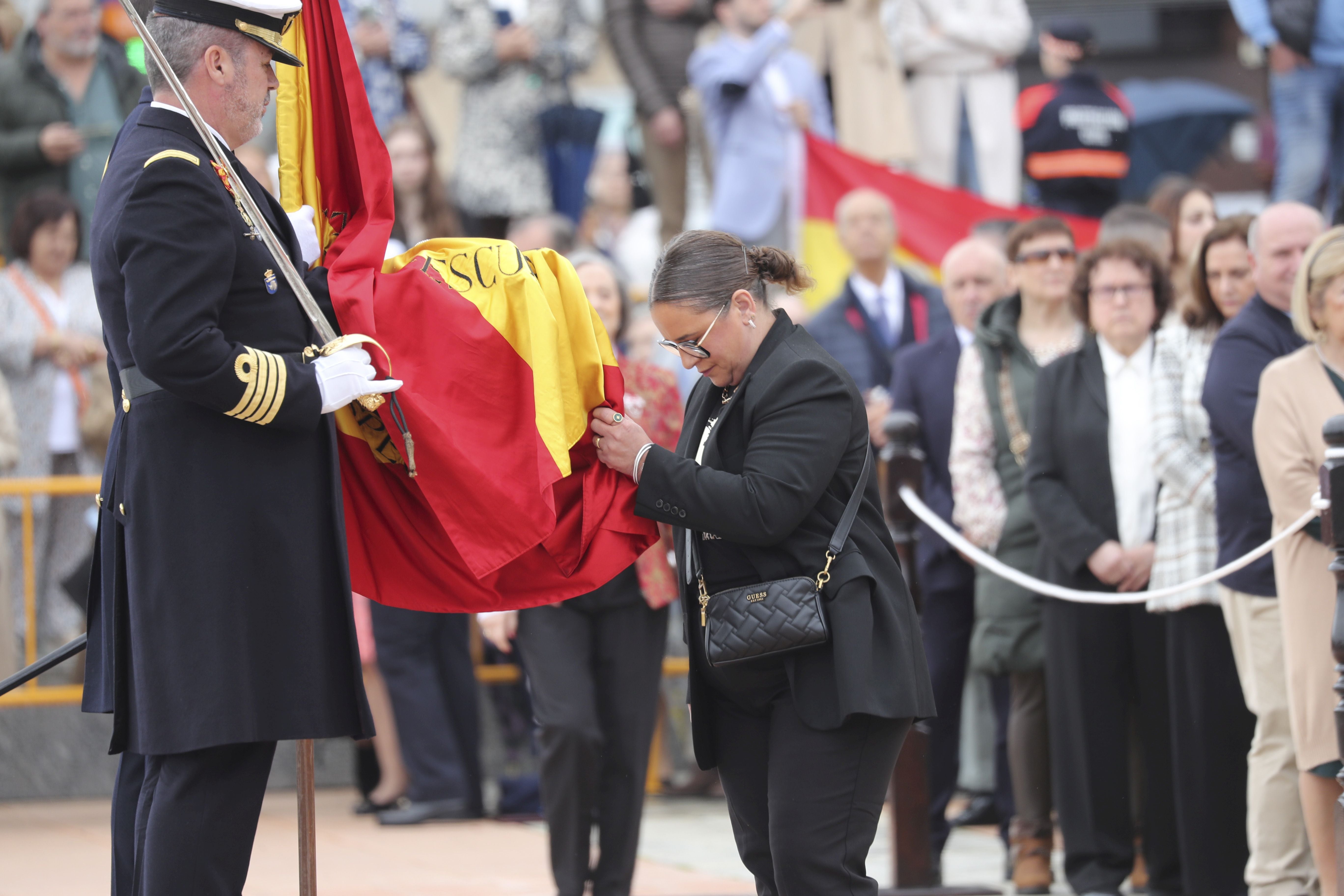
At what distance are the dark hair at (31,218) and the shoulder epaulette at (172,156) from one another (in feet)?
15.9

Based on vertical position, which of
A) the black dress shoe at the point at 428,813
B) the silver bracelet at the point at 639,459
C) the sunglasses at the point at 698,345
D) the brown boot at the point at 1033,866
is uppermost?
the sunglasses at the point at 698,345

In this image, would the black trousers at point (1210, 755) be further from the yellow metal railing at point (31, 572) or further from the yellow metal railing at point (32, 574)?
the yellow metal railing at point (31, 572)

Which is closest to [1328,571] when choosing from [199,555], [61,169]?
[199,555]

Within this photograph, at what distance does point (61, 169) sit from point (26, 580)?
93.6 inches

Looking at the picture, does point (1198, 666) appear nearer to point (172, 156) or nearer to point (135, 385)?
point (135, 385)

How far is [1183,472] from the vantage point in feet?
19.5

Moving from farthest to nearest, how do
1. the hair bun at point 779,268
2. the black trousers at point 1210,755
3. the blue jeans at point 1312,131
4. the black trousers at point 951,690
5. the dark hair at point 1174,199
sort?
the blue jeans at point 1312,131 → the dark hair at point 1174,199 → the black trousers at point 951,690 → the black trousers at point 1210,755 → the hair bun at point 779,268

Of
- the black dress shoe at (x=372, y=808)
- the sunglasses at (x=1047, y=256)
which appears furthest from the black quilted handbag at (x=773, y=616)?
the black dress shoe at (x=372, y=808)

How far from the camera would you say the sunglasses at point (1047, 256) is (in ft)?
22.4

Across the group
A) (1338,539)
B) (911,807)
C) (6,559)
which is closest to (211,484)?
(1338,539)

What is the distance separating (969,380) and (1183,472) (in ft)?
3.60

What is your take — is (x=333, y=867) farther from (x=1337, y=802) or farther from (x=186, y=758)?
(x=1337, y=802)

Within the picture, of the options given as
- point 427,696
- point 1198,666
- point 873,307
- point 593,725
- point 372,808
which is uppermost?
point 873,307

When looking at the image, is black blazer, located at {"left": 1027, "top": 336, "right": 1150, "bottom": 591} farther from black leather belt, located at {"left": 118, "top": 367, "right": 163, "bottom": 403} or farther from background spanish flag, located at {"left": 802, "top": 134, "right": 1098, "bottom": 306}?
black leather belt, located at {"left": 118, "top": 367, "right": 163, "bottom": 403}
